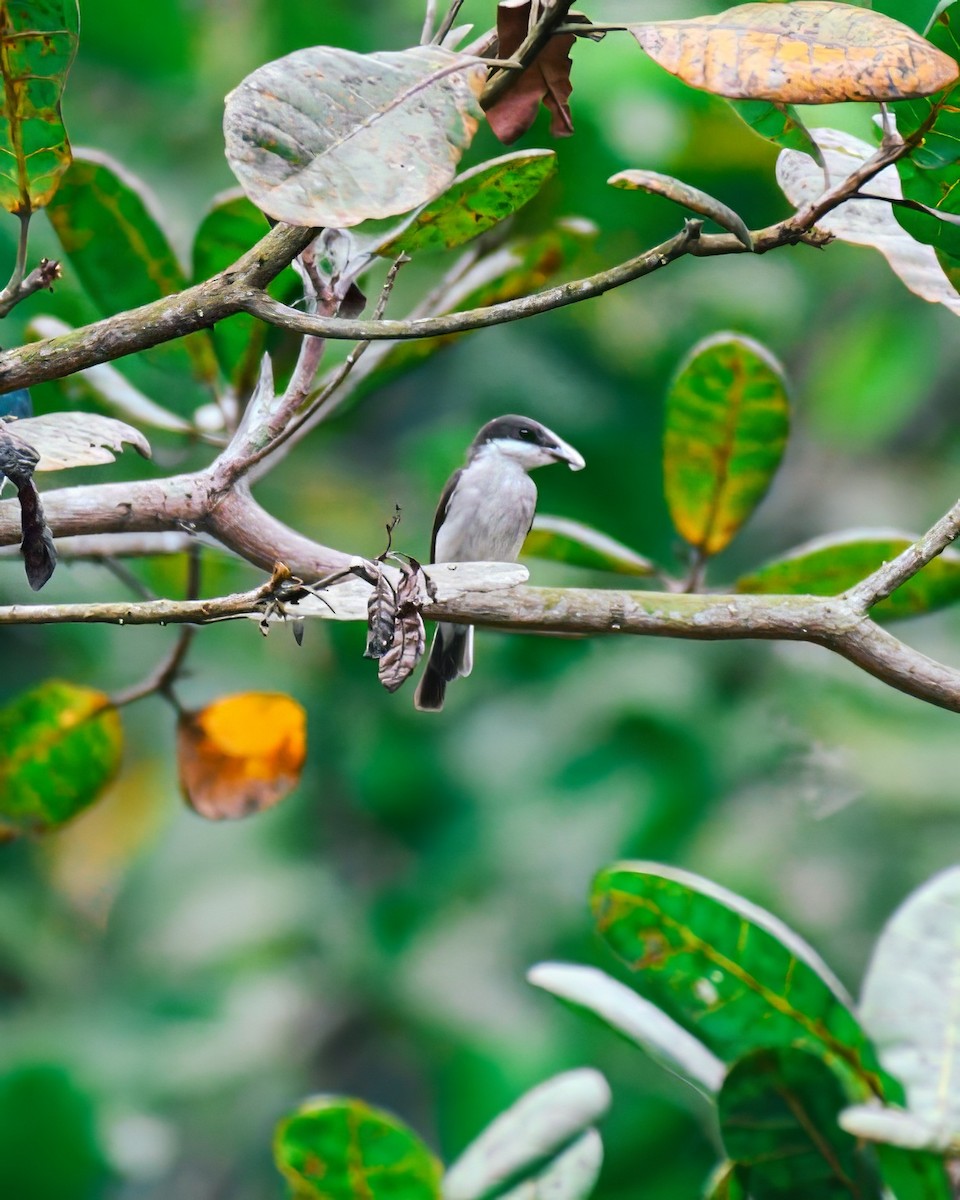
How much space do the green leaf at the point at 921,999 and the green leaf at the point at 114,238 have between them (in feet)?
2.21

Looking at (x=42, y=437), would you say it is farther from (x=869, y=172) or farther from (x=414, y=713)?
(x=414, y=713)

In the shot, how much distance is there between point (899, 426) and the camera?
4.60ft

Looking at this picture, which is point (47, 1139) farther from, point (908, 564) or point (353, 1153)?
point (908, 564)

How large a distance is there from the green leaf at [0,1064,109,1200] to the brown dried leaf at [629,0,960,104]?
1.26 metres

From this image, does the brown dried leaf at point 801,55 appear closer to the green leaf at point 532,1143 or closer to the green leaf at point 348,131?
the green leaf at point 348,131

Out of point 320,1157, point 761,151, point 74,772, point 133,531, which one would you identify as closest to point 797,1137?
point 320,1157

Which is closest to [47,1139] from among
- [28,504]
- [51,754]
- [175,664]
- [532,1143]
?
[51,754]

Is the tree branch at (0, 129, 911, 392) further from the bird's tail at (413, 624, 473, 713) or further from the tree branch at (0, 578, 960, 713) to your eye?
the bird's tail at (413, 624, 473, 713)

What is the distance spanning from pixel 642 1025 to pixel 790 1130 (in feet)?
0.33

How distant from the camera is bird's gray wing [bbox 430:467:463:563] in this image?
1.22m

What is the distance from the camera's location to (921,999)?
74cm

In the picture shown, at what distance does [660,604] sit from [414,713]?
0.78 metres

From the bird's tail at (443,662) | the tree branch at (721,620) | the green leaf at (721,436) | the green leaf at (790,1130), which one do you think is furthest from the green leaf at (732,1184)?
the bird's tail at (443,662)

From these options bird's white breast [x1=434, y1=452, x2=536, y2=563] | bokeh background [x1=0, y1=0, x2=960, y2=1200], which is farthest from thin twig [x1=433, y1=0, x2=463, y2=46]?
bokeh background [x1=0, y1=0, x2=960, y2=1200]
